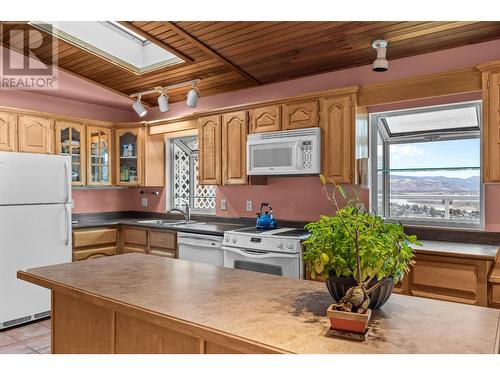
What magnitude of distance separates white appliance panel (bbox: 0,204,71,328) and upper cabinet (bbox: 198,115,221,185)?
150 cm

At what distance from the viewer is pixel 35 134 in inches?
165

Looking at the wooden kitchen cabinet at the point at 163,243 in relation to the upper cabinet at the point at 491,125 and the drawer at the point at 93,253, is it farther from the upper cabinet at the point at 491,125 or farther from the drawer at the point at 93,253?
the upper cabinet at the point at 491,125

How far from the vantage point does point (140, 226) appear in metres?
4.46

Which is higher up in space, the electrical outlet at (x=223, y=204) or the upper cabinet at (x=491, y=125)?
the upper cabinet at (x=491, y=125)

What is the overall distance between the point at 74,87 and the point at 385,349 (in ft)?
15.4

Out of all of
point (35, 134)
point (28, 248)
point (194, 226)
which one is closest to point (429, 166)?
point (194, 226)

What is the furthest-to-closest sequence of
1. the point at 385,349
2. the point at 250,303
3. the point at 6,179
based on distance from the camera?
1. the point at 6,179
2. the point at 250,303
3. the point at 385,349

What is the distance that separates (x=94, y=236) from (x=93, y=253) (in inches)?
7.7

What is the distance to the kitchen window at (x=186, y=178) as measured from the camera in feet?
16.4

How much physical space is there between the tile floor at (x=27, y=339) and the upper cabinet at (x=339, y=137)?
2.82m

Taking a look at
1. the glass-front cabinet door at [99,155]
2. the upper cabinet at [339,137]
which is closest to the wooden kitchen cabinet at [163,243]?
the glass-front cabinet door at [99,155]

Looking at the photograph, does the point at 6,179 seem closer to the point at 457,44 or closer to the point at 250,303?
the point at 250,303

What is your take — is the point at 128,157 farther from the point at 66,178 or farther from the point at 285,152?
the point at 285,152
